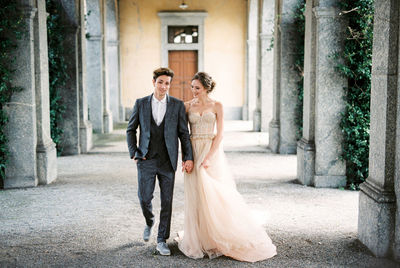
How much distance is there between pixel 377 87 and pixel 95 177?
17.4 ft

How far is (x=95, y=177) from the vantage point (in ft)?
28.2

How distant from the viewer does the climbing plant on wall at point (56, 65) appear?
400 inches

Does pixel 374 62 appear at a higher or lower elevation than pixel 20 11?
lower

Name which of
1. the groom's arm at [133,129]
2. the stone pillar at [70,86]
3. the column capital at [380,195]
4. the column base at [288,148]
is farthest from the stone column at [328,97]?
the stone pillar at [70,86]

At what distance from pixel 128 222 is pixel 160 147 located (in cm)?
153

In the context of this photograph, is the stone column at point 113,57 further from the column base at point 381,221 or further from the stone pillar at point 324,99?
the column base at point 381,221

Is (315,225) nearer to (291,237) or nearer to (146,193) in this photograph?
(291,237)

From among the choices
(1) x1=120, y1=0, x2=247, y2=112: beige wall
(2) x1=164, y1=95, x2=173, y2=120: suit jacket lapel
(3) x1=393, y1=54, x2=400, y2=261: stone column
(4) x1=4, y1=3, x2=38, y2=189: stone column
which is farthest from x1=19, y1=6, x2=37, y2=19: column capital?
(1) x1=120, y1=0, x2=247, y2=112: beige wall

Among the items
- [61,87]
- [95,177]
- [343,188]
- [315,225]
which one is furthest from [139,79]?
[315,225]

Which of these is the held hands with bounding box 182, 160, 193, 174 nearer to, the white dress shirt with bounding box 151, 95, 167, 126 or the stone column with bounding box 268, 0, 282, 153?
the white dress shirt with bounding box 151, 95, 167, 126

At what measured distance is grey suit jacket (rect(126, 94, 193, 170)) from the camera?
4609 millimetres

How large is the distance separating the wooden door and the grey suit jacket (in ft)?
49.6

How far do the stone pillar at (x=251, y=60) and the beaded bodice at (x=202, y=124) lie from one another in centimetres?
1374

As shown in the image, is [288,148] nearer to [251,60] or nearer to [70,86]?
[70,86]
